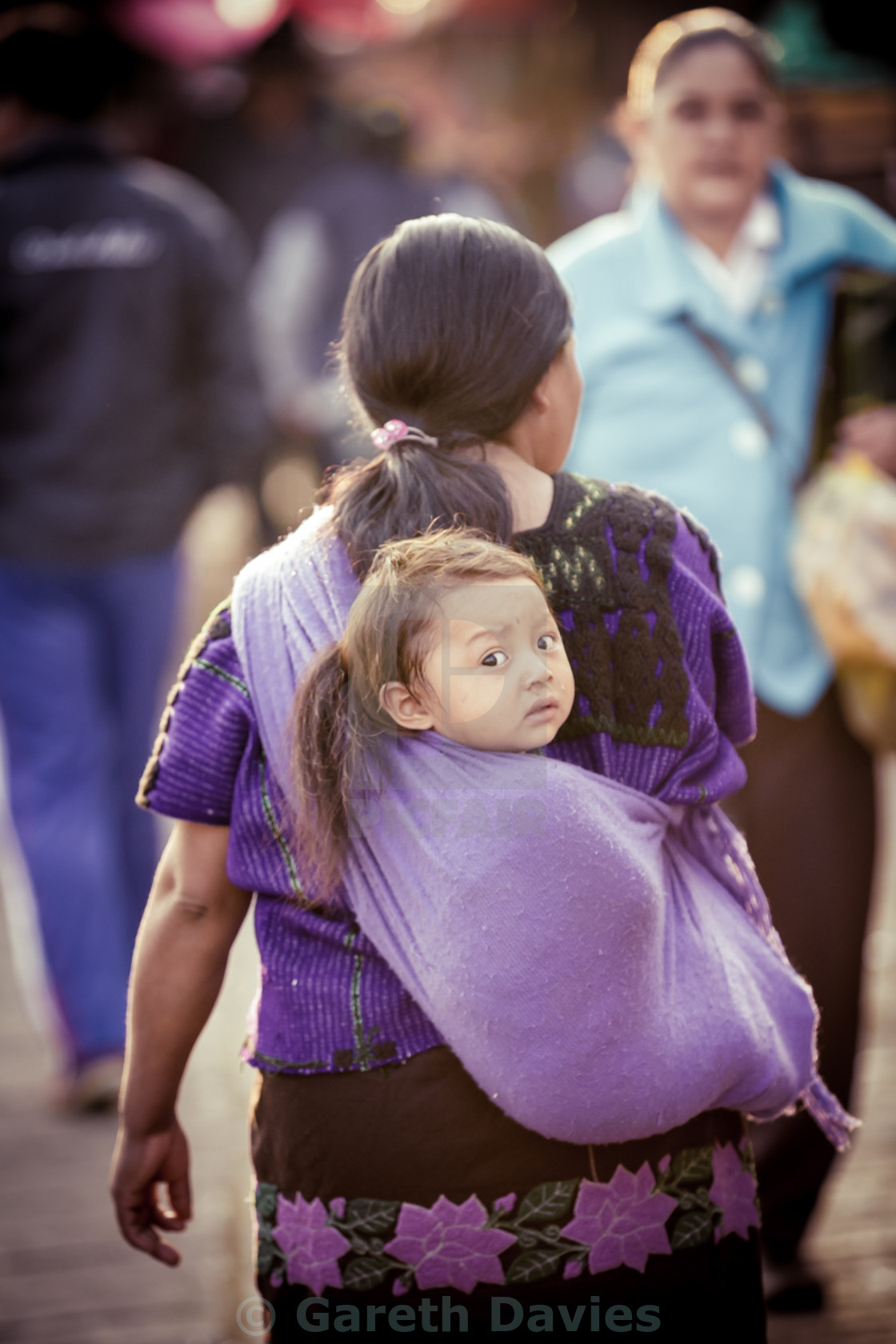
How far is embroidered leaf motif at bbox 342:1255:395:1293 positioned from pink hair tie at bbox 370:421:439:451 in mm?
872

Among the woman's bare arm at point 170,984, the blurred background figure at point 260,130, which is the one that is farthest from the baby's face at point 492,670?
the blurred background figure at point 260,130

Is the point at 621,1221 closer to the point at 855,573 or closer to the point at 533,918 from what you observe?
the point at 533,918

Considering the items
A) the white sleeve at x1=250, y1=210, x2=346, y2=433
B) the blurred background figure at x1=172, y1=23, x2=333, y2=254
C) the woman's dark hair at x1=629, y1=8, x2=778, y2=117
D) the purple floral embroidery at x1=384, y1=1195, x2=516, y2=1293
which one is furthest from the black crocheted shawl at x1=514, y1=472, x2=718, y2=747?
the blurred background figure at x1=172, y1=23, x2=333, y2=254

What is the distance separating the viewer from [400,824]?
1.50 m

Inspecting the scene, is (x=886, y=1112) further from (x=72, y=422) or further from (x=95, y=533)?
(x=72, y=422)

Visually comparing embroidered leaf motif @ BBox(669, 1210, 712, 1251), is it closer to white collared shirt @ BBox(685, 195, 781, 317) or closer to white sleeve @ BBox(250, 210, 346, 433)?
white collared shirt @ BBox(685, 195, 781, 317)

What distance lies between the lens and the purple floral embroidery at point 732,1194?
170 centimetres

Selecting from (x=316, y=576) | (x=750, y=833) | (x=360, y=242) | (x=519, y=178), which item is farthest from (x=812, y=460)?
(x=519, y=178)

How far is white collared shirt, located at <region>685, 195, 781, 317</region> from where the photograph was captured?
2.70 m

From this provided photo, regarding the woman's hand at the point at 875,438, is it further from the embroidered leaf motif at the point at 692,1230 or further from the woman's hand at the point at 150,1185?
the woman's hand at the point at 150,1185

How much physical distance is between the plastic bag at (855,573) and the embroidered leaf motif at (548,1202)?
1286 millimetres

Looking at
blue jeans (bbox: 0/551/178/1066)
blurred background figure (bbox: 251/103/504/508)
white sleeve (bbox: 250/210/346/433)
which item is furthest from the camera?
white sleeve (bbox: 250/210/346/433)

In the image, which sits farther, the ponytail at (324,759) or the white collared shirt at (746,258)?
the white collared shirt at (746,258)

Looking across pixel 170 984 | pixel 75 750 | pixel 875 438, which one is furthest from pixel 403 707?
pixel 75 750
